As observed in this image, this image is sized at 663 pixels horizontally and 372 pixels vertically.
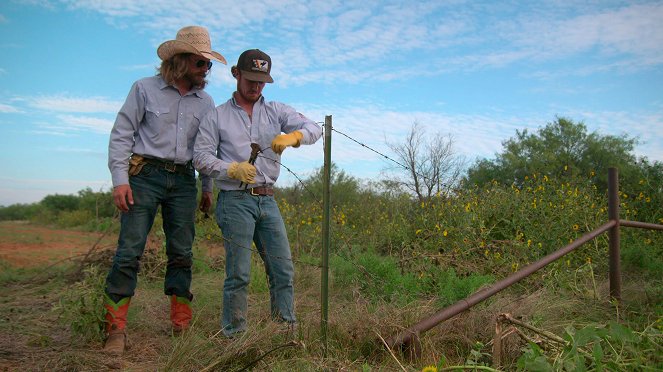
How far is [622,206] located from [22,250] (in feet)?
29.6

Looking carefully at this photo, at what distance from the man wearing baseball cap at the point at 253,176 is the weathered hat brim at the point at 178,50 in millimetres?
184

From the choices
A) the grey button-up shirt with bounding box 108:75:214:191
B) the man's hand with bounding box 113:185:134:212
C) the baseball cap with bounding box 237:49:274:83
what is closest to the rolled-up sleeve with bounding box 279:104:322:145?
the baseball cap with bounding box 237:49:274:83

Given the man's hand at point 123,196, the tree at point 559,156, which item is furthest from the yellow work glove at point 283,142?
the tree at point 559,156

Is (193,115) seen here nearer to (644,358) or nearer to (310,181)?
(644,358)

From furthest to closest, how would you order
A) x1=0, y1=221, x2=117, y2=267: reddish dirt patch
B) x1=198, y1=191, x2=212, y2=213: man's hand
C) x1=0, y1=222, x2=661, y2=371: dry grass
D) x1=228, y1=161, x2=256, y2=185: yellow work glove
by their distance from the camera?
x1=0, y1=221, x2=117, y2=267: reddish dirt patch < x1=198, y1=191, x2=212, y2=213: man's hand < x1=228, y1=161, x2=256, y2=185: yellow work glove < x1=0, y1=222, x2=661, y2=371: dry grass

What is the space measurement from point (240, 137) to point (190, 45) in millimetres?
659

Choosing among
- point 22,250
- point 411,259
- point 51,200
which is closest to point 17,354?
point 411,259

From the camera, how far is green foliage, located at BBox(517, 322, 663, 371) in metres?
2.43

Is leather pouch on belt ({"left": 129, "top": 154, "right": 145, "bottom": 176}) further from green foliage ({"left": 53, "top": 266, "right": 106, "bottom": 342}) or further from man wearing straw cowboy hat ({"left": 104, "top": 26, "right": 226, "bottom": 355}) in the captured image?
green foliage ({"left": 53, "top": 266, "right": 106, "bottom": 342})

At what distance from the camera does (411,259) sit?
17.5 feet

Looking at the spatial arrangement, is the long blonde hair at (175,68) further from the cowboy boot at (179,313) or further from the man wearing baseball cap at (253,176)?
the cowboy boot at (179,313)

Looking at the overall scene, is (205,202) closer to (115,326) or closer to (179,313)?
(179,313)

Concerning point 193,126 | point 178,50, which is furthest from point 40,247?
point 178,50

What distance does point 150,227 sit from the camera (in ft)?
11.6
